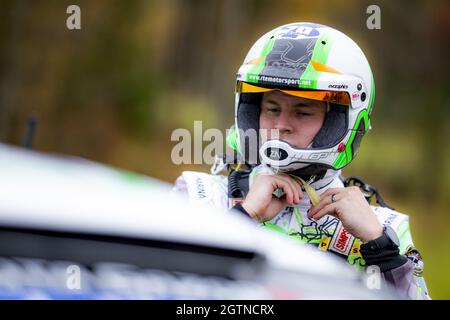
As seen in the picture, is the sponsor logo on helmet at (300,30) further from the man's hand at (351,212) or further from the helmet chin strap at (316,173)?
the man's hand at (351,212)

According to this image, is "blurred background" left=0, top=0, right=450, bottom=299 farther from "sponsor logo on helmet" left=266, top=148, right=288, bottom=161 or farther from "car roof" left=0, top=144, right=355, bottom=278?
"car roof" left=0, top=144, right=355, bottom=278

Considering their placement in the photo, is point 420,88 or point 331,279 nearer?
point 331,279

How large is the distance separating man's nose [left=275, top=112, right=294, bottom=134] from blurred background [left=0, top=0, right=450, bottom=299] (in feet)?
35.4

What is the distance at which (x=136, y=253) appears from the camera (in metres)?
2.11

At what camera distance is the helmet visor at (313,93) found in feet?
11.1

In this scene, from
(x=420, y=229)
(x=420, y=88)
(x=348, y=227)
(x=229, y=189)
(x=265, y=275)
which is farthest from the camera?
(x=420, y=88)

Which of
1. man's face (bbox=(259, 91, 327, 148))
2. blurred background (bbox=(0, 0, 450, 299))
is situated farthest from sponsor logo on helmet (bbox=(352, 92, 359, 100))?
blurred background (bbox=(0, 0, 450, 299))

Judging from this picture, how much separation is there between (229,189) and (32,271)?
1616 millimetres

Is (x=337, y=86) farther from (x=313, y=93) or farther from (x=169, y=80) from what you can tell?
(x=169, y=80)

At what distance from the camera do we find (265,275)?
86.3 inches

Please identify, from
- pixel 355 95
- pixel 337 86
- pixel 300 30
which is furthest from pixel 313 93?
pixel 300 30

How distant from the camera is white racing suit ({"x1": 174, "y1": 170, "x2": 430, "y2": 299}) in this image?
335 centimetres
